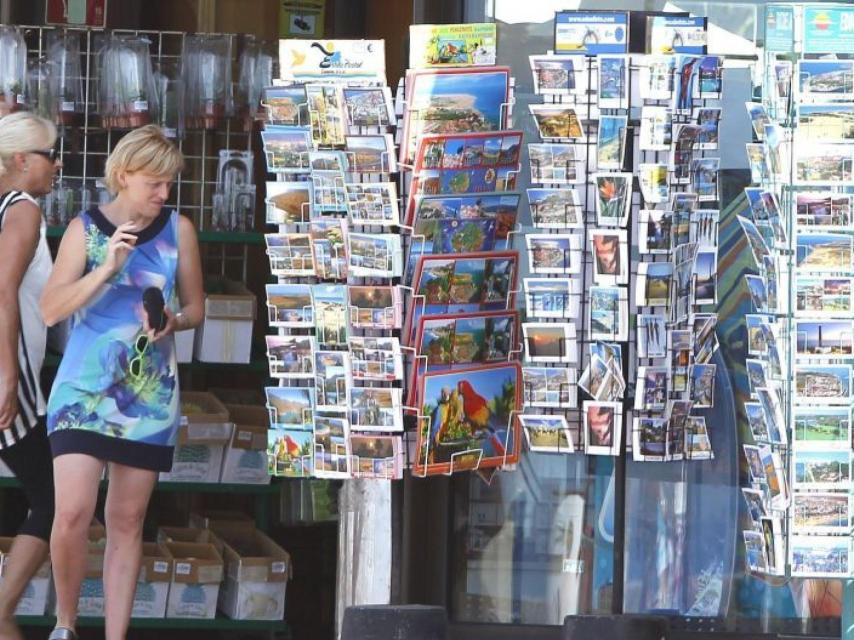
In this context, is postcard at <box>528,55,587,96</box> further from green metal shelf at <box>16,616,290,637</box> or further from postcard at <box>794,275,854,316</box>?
green metal shelf at <box>16,616,290,637</box>

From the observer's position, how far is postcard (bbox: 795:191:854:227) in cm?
451

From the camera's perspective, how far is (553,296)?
16.5ft

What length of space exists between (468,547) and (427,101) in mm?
1649

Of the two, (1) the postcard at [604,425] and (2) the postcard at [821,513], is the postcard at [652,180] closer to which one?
(1) the postcard at [604,425]

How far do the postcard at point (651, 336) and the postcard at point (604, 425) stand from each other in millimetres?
171

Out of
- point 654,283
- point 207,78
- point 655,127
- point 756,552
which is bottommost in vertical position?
point 756,552

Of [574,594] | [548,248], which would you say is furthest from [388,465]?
[574,594]

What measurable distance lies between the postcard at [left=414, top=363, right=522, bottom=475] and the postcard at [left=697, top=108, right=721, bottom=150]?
82 centimetres

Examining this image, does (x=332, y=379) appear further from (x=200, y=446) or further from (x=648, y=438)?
(x=200, y=446)

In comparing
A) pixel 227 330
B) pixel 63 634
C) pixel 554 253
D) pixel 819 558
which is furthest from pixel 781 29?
pixel 227 330

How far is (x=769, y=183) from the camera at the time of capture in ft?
15.1

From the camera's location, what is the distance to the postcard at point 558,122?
4.94 meters

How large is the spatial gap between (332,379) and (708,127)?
126 cm

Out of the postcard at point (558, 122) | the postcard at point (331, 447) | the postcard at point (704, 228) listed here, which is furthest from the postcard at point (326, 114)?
the postcard at point (704, 228)
